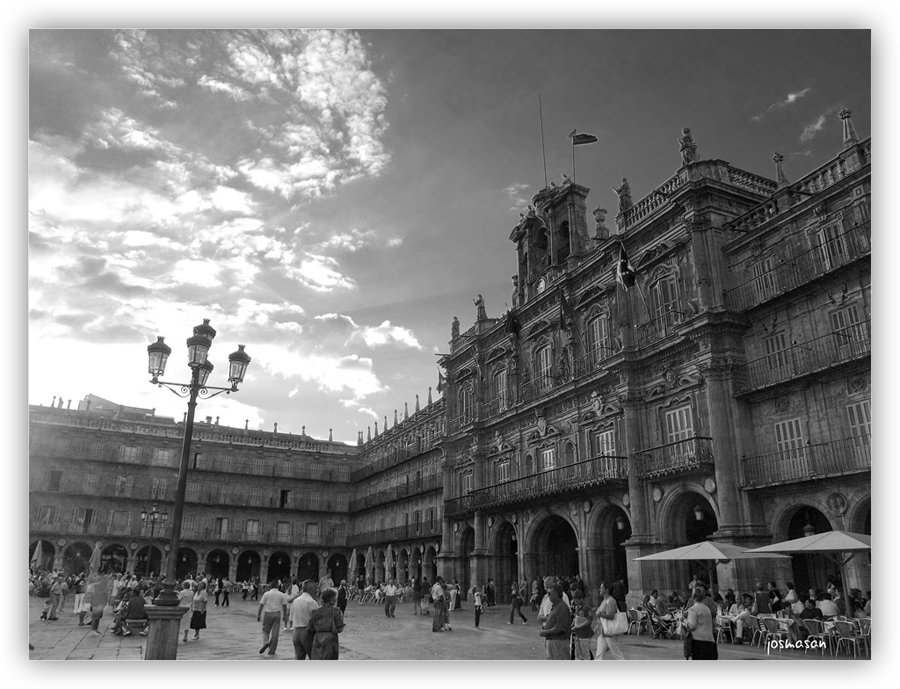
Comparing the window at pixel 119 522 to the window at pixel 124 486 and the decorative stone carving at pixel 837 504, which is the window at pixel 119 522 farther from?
the decorative stone carving at pixel 837 504

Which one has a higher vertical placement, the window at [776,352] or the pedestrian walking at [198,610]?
the window at [776,352]

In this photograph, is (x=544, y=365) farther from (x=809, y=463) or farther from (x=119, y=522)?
(x=119, y=522)

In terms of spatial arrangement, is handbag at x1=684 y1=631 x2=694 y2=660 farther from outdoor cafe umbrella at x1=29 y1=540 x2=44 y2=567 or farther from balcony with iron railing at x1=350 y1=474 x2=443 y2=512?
balcony with iron railing at x1=350 y1=474 x2=443 y2=512

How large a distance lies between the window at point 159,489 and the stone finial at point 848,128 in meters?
39.7

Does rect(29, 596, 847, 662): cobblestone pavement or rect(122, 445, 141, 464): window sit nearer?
rect(29, 596, 847, 662): cobblestone pavement

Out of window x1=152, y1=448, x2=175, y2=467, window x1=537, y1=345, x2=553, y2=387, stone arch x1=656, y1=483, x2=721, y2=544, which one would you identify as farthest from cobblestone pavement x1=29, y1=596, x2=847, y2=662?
window x1=152, y1=448, x2=175, y2=467

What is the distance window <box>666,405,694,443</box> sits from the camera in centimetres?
1809

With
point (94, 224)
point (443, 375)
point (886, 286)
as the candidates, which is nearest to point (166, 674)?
point (94, 224)

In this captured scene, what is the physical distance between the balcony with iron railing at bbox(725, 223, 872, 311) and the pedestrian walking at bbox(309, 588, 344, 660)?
12.6m

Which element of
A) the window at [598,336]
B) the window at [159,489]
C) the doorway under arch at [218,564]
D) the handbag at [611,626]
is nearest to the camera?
the handbag at [611,626]

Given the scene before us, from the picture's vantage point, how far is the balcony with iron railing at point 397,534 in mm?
36719

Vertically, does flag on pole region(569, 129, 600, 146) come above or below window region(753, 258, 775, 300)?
above

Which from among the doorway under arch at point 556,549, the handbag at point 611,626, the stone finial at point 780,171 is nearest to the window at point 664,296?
the stone finial at point 780,171

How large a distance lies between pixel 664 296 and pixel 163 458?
3323 cm
